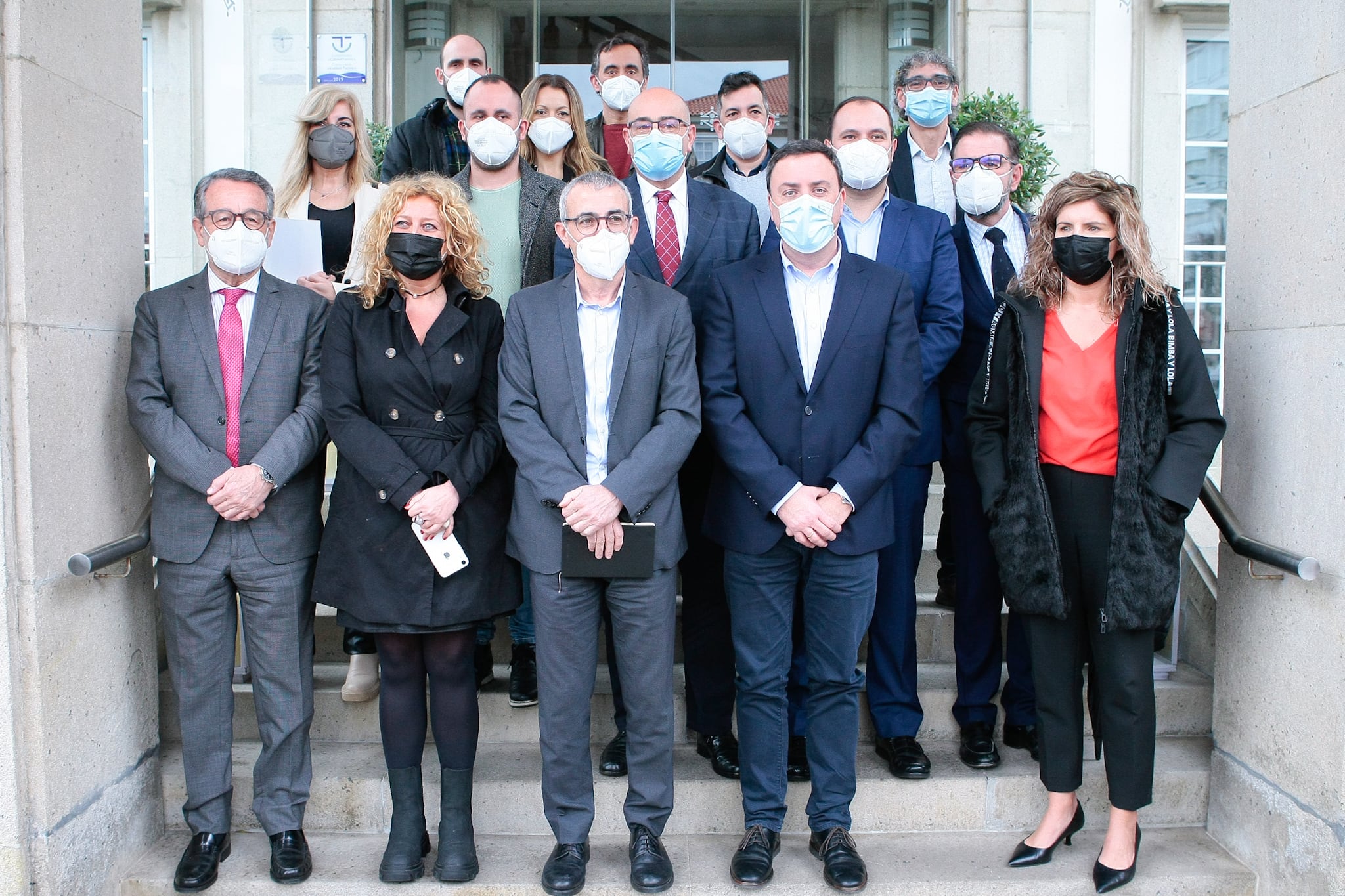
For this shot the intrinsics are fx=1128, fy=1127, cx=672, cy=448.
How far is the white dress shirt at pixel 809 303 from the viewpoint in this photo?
3.39 metres

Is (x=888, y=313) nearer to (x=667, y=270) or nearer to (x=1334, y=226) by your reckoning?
(x=667, y=270)

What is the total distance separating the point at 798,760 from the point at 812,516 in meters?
1.00

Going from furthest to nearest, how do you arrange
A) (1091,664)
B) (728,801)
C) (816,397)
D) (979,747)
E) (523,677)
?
(523,677), (979,747), (728,801), (1091,664), (816,397)

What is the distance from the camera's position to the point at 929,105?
4.27 meters

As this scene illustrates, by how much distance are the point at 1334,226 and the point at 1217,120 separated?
18.4 feet

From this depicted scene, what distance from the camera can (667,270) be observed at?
378cm

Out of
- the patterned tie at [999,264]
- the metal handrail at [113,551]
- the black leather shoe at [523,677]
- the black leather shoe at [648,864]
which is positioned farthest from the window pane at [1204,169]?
the metal handrail at [113,551]

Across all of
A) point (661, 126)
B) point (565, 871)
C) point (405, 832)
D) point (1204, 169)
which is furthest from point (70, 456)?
point (1204, 169)

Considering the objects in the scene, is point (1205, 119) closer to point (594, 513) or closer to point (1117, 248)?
point (1117, 248)

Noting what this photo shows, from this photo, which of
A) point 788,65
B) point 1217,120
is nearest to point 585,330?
point 788,65

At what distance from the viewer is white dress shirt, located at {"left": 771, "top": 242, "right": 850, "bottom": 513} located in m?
3.39

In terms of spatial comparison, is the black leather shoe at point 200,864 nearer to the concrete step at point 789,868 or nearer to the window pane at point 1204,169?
the concrete step at point 789,868

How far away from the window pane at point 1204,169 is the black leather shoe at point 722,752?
20.4ft

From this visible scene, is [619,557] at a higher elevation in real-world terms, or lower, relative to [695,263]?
lower
